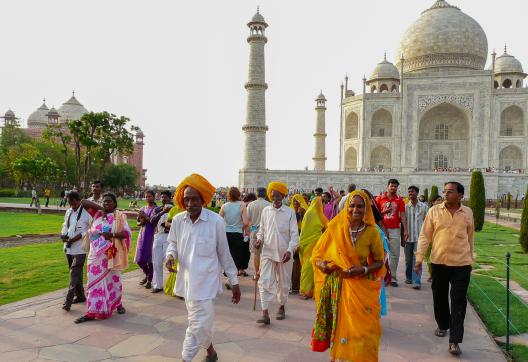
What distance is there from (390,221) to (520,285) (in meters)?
2.20

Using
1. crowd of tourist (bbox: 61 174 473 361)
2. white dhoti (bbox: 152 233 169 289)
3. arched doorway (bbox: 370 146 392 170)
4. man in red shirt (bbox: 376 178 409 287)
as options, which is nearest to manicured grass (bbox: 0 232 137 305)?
crowd of tourist (bbox: 61 174 473 361)

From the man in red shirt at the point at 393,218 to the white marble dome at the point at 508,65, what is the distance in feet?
127

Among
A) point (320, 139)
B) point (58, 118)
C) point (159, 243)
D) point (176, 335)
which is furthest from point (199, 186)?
point (58, 118)

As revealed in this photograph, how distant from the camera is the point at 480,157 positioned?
111ft

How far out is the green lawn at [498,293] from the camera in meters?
4.50

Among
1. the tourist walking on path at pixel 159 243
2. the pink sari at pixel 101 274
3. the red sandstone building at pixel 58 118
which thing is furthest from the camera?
the red sandstone building at pixel 58 118

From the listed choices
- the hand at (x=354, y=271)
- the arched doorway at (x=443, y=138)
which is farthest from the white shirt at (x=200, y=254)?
the arched doorway at (x=443, y=138)

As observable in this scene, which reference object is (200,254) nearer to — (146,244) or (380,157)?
(146,244)

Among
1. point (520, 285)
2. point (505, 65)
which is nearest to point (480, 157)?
point (505, 65)

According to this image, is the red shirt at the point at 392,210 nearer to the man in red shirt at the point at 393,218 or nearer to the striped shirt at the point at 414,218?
the man in red shirt at the point at 393,218

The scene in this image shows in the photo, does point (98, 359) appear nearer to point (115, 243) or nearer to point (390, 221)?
point (115, 243)

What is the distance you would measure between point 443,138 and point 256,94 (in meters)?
18.4

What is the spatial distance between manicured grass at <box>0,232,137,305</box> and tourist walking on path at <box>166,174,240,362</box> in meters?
3.25

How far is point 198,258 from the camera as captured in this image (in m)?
3.31
